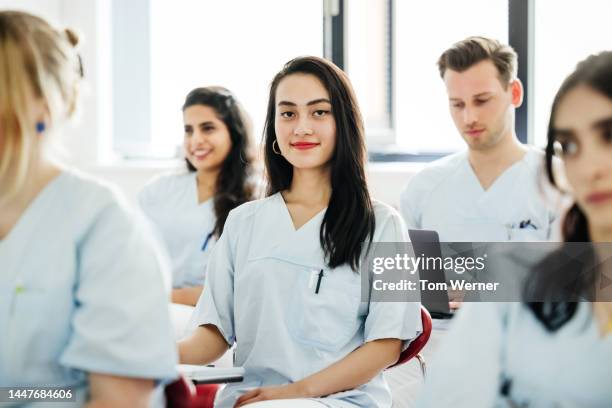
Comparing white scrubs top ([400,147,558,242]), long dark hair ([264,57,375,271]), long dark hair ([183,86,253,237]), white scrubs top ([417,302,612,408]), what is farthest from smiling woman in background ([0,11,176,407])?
long dark hair ([183,86,253,237])

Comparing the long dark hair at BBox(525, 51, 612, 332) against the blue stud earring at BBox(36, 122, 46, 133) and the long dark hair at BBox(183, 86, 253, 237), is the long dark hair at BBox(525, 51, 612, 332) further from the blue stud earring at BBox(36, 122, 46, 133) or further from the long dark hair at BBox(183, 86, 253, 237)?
the long dark hair at BBox(183, 86, 253, 237)

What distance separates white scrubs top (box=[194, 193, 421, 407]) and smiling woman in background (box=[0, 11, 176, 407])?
0.52 metres

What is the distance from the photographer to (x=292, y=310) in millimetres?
1296

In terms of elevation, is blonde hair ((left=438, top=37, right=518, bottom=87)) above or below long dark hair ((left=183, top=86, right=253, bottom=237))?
above

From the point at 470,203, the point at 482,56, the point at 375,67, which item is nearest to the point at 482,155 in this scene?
the point at 470,203

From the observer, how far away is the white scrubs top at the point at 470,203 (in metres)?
1.87

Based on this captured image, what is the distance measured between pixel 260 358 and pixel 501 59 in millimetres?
1187

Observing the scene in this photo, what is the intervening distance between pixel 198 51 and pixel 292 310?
8.06ft

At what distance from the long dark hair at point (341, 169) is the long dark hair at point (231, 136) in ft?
2.91

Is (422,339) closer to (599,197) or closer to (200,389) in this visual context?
(200,389)

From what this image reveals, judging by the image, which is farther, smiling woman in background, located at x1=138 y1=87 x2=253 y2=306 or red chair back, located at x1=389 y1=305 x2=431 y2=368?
smiling woman in background, located at x1=138 y1=87 x2=253 y2=306

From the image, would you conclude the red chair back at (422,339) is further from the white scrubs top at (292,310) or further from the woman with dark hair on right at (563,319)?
the woman with dark hair on right at (563,319)

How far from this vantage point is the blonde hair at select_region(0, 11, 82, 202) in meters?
0.74

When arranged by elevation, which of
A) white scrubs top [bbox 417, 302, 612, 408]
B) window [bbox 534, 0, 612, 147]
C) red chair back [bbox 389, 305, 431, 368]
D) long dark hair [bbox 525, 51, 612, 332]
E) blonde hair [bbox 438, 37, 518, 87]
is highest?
window [bbox 534, 0, 612, 147]
